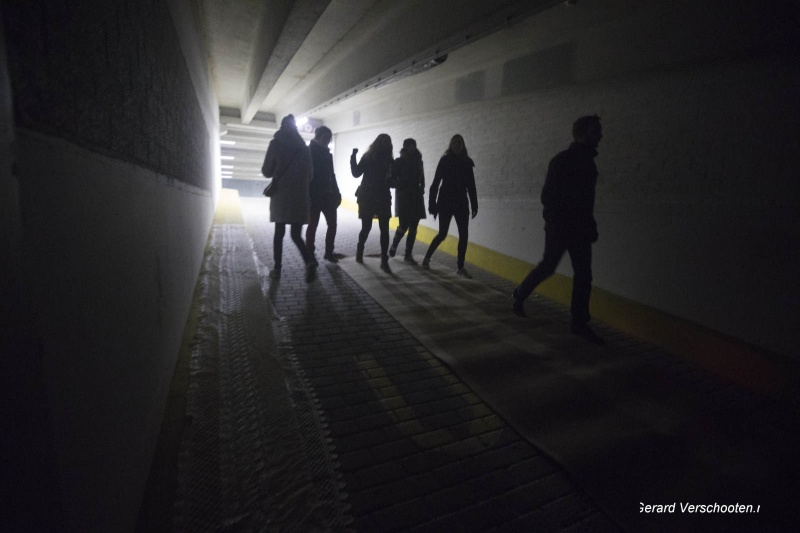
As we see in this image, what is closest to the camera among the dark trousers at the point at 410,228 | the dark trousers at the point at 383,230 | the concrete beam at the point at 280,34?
the concrete beam at the point at 280,34

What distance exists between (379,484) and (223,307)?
246cm

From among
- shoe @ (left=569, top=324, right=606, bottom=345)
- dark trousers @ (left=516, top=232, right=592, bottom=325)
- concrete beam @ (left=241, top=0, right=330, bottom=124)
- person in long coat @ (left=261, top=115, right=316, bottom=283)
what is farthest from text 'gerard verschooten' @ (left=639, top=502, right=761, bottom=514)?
concrete beam @ (left=241, top=0, right=330, bottom=124)

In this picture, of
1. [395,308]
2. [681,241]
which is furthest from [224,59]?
[681,241]

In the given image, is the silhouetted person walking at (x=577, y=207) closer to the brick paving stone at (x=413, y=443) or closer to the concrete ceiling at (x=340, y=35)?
the concrete ceiling at (x=340, y=35)

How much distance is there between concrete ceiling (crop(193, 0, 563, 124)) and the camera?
3.98 metres

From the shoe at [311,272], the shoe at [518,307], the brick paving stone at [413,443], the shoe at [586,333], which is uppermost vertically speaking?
the shoe at [311,272]

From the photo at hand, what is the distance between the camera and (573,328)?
3.56 meters

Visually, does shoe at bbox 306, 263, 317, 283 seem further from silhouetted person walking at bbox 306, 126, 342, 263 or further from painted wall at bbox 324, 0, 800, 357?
painted wall at bbox 324, 0, 800, 357

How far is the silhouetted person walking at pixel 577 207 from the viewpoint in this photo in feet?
10.8

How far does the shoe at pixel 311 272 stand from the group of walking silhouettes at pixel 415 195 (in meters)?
0.01

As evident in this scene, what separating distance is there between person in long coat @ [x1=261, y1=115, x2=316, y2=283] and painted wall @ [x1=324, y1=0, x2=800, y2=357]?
8.70 feet

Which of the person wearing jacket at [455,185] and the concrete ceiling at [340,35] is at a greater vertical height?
the concrete ceiling at [340,35]

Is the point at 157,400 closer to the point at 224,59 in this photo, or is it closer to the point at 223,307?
the point at 223,307

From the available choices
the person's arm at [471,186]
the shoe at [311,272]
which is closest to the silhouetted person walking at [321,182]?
the shoe at [311,272]
